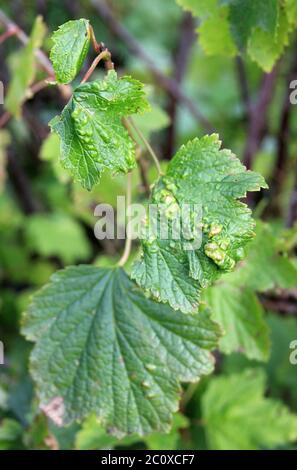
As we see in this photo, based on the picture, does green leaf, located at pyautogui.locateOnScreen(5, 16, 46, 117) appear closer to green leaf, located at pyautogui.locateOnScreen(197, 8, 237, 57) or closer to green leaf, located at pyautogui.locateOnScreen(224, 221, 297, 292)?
green leaf, located at pyautogui.locateOnScreen(197, 8, 237, 57)

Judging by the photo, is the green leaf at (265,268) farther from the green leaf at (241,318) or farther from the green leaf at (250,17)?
the green leaf at (250,17)

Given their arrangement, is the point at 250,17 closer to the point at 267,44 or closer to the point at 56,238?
the point at 267,44

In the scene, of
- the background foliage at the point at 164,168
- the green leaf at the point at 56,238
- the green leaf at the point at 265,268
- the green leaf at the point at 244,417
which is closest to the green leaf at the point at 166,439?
the background foliage at the point at 164,168

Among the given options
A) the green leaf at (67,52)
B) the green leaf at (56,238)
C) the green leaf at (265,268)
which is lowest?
the green leaf at (265,268)

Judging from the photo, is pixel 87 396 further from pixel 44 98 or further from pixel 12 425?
pixel 44 98

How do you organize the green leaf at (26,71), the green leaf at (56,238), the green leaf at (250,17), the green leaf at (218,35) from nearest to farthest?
the green leaf at (250,17), the green leaf at (218,35), the green leaf at (26,71), the green leaf at (56,238)
